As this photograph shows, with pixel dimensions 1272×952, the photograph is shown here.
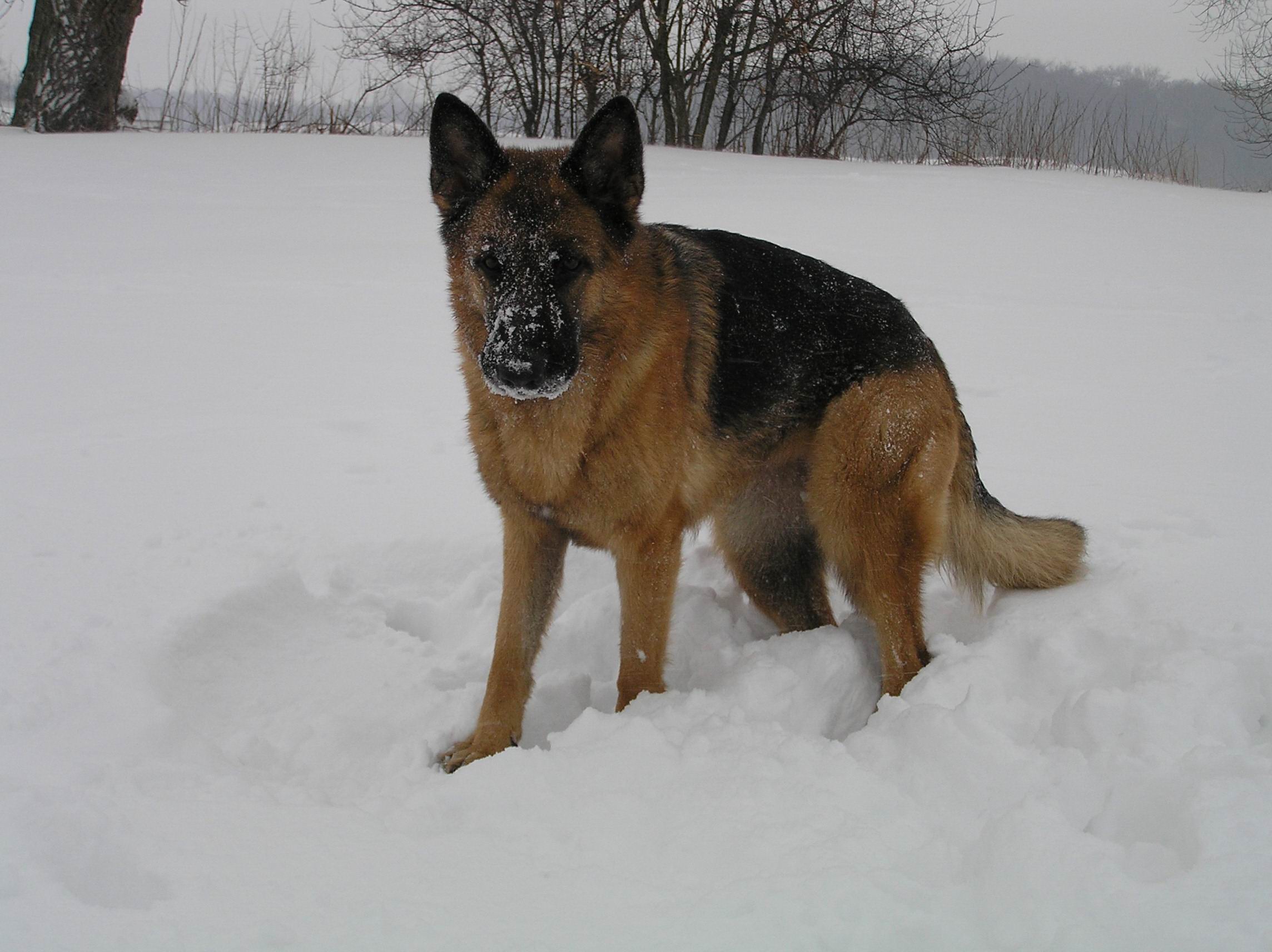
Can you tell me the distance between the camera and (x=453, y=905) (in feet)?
5.61

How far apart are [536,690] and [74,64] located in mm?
12707

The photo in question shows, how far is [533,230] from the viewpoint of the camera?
2.54 meters

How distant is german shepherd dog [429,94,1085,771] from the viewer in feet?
8.54

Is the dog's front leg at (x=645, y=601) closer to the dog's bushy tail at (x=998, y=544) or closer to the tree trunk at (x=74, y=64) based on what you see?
the dog's bushy tail at (x=998, y=544)

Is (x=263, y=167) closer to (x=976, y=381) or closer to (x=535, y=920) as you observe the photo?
(x=976, y=381)

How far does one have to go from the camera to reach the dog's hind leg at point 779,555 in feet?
11.0

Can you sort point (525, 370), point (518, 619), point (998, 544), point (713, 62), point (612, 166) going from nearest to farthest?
1. point (525, 370)
2. point (612, 166)
3. point (518, 619)
4. point (998, 544)
5. point (713, 62)

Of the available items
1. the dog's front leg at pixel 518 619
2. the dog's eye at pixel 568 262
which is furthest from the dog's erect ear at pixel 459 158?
the dog's front leg at pixel 518 619

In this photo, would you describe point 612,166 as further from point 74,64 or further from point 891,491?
point 74,64

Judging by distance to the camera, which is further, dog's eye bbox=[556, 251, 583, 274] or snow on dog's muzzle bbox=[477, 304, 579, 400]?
dog's eye bbox=[556, 251, 583, 274]

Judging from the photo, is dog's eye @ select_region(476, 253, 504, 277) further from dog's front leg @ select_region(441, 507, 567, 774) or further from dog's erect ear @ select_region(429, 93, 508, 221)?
Answer: dog's front leg @ select_region(441, 507, 567, 774)

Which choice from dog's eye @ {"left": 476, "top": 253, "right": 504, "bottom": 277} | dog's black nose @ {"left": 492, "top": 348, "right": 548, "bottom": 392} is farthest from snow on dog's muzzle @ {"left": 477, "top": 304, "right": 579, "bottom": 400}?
dog's eye @ {"left": 476, "top": 253, "right": 504, "bottom": 277}

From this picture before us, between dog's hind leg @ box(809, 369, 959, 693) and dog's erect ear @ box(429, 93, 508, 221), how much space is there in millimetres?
1431

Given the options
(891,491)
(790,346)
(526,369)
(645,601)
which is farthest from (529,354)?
(891,491)
